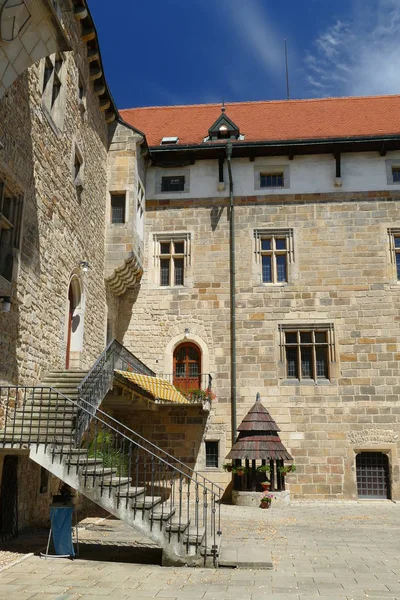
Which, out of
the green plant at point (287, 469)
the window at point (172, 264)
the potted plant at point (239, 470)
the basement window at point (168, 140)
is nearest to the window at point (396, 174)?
the window at point (172, 264)

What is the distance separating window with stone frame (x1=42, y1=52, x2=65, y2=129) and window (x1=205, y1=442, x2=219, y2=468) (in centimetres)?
922

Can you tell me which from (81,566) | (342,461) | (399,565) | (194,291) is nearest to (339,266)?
(194,291)

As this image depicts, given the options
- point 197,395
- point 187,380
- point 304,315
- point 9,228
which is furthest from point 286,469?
point 9,228

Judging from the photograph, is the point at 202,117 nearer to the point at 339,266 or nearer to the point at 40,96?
the point at 339,266

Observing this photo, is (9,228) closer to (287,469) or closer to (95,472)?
(95,472)

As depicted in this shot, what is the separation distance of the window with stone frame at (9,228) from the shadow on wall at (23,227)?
0.35ft

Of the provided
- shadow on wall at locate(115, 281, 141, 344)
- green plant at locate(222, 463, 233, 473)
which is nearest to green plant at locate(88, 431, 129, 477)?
green plant at locate(222, 463, 233, 473)

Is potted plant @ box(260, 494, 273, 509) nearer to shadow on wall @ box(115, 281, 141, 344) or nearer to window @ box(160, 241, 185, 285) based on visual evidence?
shadow on wall @ box(115, 281, 141, 344)

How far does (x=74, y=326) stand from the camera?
13297mm

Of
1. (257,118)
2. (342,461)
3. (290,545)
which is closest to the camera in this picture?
(290,545)

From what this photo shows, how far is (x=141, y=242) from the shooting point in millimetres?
17484

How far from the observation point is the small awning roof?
12.5 m

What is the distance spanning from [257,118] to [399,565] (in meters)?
15.7

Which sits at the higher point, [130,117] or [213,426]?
[130,117]
